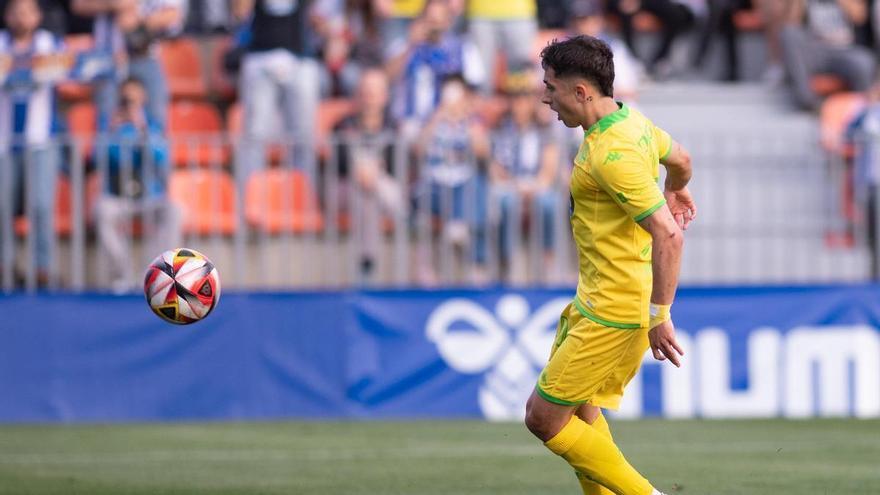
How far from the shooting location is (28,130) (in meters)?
15.0

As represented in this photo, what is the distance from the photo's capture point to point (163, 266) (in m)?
8.92

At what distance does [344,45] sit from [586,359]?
1043 centimetres

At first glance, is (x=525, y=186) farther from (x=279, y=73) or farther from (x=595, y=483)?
(x=595, y=483)

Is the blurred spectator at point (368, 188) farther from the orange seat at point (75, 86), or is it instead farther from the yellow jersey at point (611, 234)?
the yellow jersey at point (611, 234)

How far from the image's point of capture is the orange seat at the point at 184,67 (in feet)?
56.1

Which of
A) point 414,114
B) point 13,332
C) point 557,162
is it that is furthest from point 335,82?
point 13,332

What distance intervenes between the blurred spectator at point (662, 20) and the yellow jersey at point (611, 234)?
1180 centimetres

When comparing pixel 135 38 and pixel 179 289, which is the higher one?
pixel 135 38

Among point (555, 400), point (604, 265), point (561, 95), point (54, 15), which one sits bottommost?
point (555, 400)

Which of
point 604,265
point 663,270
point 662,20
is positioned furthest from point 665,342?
point 662,20

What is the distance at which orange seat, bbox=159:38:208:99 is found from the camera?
1711cm

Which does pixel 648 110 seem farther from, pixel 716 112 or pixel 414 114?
pixel 414 114

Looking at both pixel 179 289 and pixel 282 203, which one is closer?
pixel 179 289

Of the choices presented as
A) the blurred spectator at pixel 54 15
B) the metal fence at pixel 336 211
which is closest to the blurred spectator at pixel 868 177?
the metal fence at pixel 336 211
